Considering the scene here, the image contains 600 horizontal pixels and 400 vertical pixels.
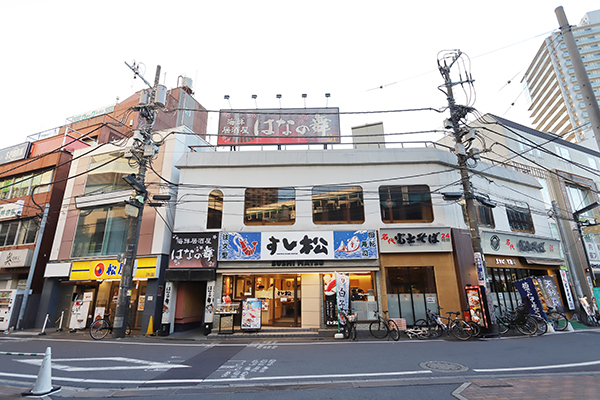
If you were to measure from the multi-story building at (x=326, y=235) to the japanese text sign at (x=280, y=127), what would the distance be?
1.39 meters

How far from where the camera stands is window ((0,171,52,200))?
21.2 m

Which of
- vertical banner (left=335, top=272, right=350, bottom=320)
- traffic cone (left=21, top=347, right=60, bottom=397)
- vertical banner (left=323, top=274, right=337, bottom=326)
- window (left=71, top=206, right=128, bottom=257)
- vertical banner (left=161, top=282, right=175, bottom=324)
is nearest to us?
traffic cone (left=21, top=347, right=60, bottom=397)

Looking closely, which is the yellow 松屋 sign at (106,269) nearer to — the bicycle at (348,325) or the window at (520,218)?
the bicycle at (348,325)

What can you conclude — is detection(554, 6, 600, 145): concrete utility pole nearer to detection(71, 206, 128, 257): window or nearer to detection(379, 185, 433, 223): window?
detection(379, 185, 433, 223): window

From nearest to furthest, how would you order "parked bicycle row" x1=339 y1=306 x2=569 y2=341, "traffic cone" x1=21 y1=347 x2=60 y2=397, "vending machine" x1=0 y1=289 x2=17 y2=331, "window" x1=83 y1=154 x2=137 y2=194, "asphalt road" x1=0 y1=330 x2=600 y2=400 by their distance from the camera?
"traffic cone" x1=21 y1=347 x2=60 y2=397 < "asphalt road" x1=0 y1=330 x2=600 y2=400 < "parked bicycle row" x1=339 y1=306 x2=569 y2=341 < "vending machine" x1=0 y1=289 x2=17 y2=331 < "window" x1=83 y1=154 x2=137 y2=194

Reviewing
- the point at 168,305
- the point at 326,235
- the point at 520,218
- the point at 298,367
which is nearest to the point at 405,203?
the point at 326,235

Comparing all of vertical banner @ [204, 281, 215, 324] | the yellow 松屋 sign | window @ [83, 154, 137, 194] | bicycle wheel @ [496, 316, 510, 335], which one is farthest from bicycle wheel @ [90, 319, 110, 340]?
bicycle wheel @ [496, 316, 510, 335]

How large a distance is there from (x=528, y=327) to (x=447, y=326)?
373cm

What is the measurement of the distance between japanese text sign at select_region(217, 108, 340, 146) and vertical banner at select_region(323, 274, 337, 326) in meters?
8.43

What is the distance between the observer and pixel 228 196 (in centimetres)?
1666

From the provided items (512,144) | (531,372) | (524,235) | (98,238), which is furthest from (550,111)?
(98,238)

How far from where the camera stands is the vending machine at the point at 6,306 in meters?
17.6

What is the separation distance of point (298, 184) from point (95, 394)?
490 inches

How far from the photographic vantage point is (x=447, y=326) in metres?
13.1
